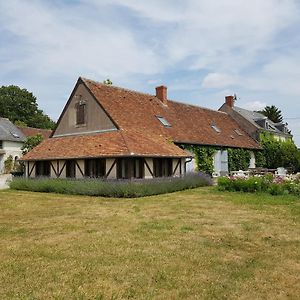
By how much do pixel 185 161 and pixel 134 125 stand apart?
400 cm

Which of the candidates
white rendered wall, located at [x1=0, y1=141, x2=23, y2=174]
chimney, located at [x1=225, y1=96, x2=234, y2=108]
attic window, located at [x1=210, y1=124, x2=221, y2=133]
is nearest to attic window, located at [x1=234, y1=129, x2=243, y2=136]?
attic window, located at [x1=210, y1=124, x2=221, y2=133]

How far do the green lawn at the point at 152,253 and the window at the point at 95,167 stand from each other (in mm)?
7712

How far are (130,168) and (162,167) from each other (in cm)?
324

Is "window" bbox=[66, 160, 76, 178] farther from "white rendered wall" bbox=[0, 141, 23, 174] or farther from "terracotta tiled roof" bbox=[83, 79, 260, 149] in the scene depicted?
"white rendered wall" bbox=[0, 141, 23, 174]

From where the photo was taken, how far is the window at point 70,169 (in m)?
22.9

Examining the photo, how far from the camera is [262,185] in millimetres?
18359

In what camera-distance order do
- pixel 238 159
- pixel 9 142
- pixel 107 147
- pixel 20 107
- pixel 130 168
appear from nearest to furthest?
pixel 130 168
pixel 107 147
pixel 238 159
pixel 9 142
pixel 20 107

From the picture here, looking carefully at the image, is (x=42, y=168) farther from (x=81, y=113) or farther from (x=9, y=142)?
(x=9, y=142)

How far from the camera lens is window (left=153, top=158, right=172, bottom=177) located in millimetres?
21922

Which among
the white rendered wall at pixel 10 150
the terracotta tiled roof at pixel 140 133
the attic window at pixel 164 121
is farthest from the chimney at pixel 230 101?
the white rendered wall at pixel 10 150

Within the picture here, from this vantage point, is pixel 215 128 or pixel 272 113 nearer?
pixel 215 128

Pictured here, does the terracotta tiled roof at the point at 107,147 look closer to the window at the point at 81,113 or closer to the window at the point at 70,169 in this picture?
the window at the point at 70,169

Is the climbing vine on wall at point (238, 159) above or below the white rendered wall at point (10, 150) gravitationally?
below

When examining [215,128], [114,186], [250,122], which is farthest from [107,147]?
[250,122]
